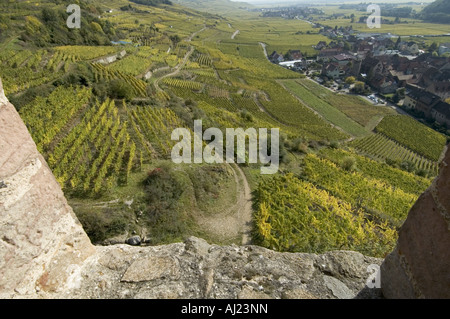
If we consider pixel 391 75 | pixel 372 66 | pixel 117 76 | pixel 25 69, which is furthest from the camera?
pixel 372 66

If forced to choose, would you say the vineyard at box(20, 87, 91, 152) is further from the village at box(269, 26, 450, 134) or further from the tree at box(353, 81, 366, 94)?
the tree at box(353, 81, 366, 94)

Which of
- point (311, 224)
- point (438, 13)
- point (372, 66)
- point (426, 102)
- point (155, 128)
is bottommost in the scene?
point (311, 224)

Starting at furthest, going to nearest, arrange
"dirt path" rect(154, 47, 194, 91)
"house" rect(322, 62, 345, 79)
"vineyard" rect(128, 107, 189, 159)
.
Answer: "house" rect(322, 62, 345, 79), "dirt path" rect(154, 47, 194, 91), "vineyard" rect(128, 107, 189, 159)

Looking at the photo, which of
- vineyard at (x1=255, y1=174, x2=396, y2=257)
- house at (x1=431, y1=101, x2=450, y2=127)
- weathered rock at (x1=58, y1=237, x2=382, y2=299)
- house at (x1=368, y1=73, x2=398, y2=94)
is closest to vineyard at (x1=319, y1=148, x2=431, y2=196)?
vineyard at (x1=255, y1=174, x2=396, y2=257)

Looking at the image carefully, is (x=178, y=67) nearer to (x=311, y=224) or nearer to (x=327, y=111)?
(x=327, y=111)

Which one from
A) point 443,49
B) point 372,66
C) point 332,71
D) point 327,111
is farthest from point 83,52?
point 443,49

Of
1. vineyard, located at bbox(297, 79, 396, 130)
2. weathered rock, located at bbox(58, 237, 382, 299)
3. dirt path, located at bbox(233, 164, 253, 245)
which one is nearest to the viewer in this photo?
weathered rock, located at bbox(58, 237, 382, 299)
